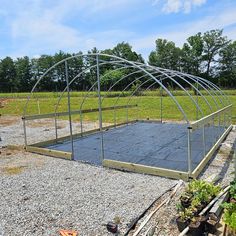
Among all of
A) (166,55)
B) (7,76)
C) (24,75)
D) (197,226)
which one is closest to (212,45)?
(166,55)

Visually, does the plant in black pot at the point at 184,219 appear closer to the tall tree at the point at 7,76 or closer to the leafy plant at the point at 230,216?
the leafy plant at the point at 230,216

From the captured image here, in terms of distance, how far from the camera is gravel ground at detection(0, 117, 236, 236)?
3.34 meters

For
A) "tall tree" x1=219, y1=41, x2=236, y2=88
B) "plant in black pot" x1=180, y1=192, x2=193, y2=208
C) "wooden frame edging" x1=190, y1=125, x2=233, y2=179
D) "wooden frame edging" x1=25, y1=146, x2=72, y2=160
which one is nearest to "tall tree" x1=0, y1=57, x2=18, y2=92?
"tall tree" x1=219, y1=41, x2=236, y2=88

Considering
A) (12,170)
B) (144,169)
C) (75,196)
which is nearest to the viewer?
(75,196)

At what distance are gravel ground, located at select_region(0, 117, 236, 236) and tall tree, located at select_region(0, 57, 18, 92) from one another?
5375 cm

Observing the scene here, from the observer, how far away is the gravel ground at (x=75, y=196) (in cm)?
334

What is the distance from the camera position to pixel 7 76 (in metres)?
57.2

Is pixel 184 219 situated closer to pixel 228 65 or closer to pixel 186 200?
pixel 186 200

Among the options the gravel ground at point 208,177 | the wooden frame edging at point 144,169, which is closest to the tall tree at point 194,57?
the gravel ground at point 208,177

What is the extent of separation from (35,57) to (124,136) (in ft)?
190

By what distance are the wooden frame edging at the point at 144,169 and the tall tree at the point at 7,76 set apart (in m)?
54.2

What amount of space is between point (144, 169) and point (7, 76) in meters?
58.9

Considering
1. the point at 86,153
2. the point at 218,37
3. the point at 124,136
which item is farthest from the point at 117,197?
the point at 218,37

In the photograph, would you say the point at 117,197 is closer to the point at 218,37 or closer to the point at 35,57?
the point at 218,37
